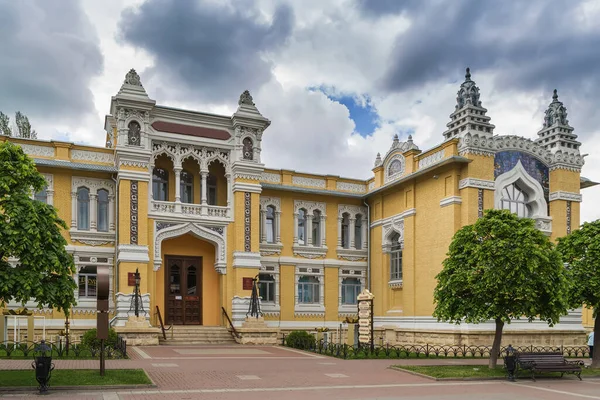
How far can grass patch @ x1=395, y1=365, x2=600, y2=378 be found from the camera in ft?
55.2

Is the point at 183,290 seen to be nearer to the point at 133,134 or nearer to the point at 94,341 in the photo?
the point at 94,341

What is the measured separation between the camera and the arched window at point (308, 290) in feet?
101

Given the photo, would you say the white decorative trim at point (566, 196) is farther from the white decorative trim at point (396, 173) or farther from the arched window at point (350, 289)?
the arched window at point (350, 289)

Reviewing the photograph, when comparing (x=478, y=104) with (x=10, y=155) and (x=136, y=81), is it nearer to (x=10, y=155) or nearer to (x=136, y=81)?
(x=136, y=81)

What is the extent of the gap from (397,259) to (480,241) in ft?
36.3

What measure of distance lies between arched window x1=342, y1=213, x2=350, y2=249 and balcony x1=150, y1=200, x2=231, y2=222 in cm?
671

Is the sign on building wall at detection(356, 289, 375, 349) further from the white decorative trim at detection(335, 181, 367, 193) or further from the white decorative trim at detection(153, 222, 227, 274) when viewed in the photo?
the white decorative trim at detection(335, 181, 367, 193)

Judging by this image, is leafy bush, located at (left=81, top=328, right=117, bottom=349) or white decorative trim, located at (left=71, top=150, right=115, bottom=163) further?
white decorative trim, located at (left=71, top=150, right=115, bottom=163)

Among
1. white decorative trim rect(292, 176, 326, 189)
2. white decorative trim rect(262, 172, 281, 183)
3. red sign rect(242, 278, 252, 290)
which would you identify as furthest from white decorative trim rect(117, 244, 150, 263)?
white decorative trim rect(292, 176, 326, 189)

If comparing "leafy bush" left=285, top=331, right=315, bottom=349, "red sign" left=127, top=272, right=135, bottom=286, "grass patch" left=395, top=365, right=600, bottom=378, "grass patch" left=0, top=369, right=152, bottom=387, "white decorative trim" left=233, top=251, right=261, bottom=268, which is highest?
"white decorative trim" left=233, top=251, right=261, bottom=268

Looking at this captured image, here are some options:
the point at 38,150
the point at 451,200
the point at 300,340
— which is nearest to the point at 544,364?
the point at 451,200

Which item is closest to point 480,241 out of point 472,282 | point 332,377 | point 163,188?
point 472,282

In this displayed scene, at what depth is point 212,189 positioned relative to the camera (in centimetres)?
2970

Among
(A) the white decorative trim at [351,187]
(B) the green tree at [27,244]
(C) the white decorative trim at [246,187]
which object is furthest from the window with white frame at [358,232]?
(B) the green tree at [27,244]
